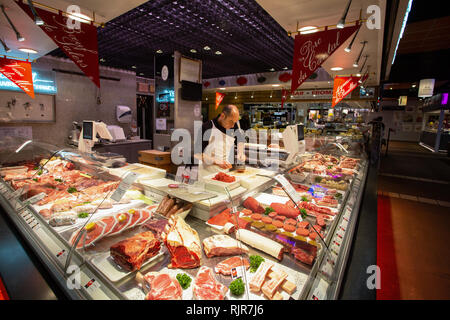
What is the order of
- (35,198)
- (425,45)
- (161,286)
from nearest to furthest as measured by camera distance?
(161,286), (35,198), (425,45)

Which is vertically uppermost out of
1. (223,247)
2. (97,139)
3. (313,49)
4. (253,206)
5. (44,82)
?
(313,49)

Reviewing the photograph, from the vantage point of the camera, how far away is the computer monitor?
3466 mm

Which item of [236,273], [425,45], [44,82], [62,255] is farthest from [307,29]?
[44,82]

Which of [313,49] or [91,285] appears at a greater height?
[313,49]

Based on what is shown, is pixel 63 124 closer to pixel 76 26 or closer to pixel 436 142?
pixel 76 26

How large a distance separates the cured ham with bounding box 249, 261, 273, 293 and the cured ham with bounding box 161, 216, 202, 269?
38 cm

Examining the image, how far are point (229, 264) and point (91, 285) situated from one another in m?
0.83

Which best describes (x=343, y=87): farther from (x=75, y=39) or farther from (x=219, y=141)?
(x=75, y=39)

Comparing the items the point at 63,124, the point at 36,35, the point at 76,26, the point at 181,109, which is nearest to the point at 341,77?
the point at 181,109

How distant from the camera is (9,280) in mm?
1438

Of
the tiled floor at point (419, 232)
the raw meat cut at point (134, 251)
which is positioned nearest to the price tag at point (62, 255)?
the raw meat cut at point (134, 251)

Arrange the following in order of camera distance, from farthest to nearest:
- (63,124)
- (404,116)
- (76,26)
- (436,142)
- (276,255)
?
(404,116) < (436,142) < (63,124) < (76,26) < (276,255)

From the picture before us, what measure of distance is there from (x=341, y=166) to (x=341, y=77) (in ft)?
16.3

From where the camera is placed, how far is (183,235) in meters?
1.59
